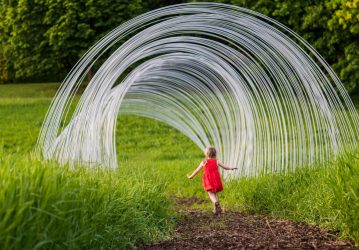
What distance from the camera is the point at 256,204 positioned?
806cm

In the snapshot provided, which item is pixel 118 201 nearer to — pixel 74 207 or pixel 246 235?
pixel 74 207

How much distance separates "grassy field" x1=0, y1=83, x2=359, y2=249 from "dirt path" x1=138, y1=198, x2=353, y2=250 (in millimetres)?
165

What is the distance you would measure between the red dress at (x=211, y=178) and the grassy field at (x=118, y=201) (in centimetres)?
30

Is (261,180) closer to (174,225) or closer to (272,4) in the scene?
(174,225)

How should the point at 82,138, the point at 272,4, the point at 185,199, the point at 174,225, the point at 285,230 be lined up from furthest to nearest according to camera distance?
the point at 272,4, the point at 185,199, the point at 82,138, the point at 174,225, the point at 285,230

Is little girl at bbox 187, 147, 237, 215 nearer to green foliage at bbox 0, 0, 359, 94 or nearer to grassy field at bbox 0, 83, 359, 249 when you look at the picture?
grassy field at bbox 0, 83, 359, 249

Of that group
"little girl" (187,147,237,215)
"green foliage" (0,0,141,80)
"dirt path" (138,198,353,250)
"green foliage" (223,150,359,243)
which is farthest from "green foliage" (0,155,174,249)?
"green foliage" (0,0,141,80)

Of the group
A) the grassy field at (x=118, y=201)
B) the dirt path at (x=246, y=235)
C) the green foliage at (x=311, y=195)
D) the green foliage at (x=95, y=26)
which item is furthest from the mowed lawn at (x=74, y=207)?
the green foliage at (x=95, y=26)

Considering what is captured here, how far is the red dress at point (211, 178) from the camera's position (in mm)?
8508

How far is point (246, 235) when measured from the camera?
20.8 feet

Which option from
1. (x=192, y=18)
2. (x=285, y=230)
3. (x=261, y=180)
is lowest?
(x=285, y=230)

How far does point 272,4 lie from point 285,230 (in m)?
14.4

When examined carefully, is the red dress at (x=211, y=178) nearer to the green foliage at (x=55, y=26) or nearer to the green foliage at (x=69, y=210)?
the green foliage at (x=69, y=210)

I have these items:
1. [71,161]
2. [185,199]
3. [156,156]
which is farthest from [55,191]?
[156,156]
